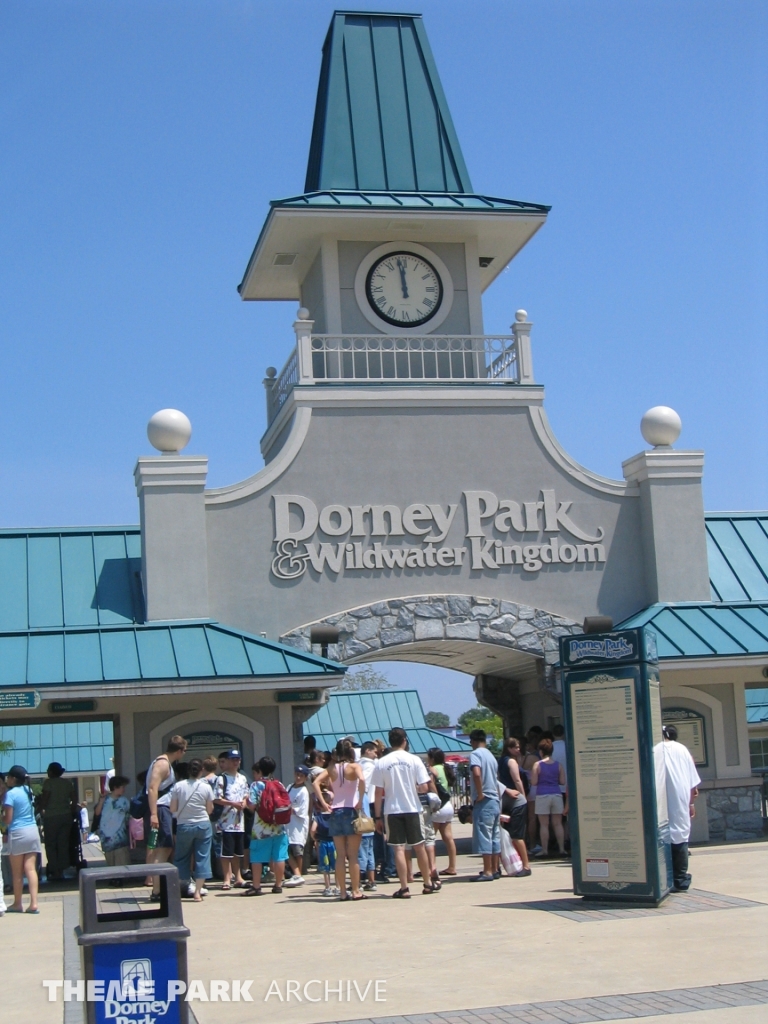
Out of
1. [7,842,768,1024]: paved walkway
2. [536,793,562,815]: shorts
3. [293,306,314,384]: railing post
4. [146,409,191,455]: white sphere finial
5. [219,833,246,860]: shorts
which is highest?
[293,306,314,384]: railing post

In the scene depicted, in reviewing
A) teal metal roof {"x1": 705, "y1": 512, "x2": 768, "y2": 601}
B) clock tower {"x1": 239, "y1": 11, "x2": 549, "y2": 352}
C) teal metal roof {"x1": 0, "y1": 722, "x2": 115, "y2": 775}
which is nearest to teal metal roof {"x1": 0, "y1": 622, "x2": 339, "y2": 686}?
clock tower {"x1": 239, "y1": 11, "x2": 549, "y2": 352}

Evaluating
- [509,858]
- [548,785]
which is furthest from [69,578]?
[509,858]

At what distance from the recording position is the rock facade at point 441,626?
54.3 feet

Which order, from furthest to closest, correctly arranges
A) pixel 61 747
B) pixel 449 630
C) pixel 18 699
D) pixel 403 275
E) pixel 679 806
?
pixel 61 747
pixel 403 275
pixel 449 630
pixel 18 699
pixel 679 806

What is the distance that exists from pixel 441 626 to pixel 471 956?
27.8ft

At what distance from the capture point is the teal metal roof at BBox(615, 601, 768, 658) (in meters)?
16.2

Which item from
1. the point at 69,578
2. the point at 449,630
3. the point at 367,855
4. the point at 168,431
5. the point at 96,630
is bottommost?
the point at 367,855

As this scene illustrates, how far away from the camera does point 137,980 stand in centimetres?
561

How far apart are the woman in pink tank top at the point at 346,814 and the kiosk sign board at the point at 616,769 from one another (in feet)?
6.72

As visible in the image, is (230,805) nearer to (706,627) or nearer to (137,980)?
(706,627)

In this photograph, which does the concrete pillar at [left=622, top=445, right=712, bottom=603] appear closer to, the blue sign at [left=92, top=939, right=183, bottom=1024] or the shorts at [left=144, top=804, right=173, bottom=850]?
the shorts at [left=144, top=804, right=173, bottom=850]

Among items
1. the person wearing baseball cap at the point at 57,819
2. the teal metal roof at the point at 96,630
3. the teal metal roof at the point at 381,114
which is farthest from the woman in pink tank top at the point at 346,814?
the teal metal roof at the point at 381,114

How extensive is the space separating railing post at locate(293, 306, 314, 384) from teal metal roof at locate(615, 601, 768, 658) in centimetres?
538

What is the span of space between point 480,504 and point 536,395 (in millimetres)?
1751
